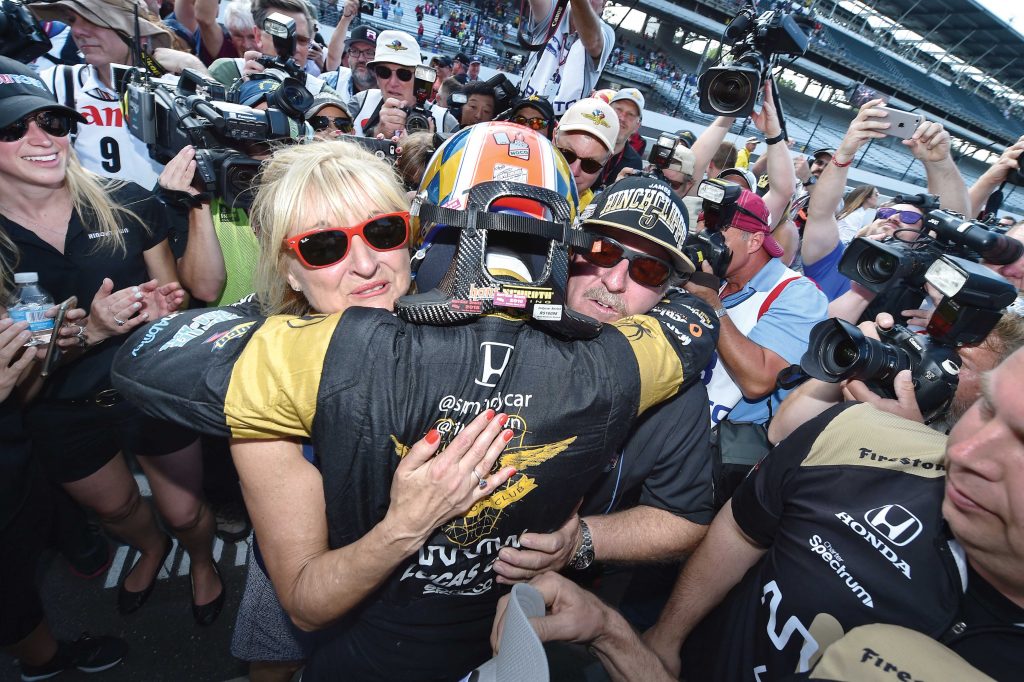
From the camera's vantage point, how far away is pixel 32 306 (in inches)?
83.4

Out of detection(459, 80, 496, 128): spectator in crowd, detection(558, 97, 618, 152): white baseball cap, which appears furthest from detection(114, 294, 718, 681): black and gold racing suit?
detection(459, 80, 496, 128): spectator in crowd

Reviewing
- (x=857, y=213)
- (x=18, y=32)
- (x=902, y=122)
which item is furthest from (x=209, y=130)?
(x=857, y=213)

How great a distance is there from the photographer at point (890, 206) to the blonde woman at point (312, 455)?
11.2 ft

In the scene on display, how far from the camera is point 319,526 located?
4.71ft

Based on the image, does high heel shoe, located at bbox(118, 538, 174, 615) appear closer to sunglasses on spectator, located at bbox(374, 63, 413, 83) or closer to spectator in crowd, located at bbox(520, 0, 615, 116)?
sunglasses on spectator, located at bbox(374, 63, 413, 83)

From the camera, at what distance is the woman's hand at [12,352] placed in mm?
1991

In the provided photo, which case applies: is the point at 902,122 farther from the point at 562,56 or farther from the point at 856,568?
the point at 856,568

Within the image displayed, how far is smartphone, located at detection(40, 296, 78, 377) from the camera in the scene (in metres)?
2.19

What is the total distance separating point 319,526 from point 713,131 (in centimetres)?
450

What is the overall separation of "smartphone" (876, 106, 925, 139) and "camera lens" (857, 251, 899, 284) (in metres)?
1.94

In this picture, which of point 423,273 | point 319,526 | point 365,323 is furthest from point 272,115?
point 319,526

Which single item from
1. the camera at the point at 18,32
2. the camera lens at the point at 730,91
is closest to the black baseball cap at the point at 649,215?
the camera lens at the point at 730,91

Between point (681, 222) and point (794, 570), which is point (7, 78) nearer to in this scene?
point (681, 222)

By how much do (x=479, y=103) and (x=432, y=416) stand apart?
188 inches
